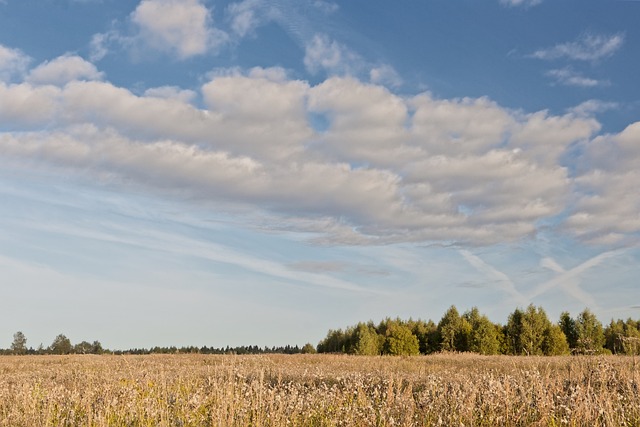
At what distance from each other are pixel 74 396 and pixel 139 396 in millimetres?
1448

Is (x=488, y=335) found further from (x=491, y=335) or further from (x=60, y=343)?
(x=60, y=343)

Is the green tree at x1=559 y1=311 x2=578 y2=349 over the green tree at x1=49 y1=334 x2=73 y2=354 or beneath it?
over

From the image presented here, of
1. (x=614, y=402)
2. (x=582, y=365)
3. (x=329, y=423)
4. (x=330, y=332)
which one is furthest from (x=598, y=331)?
(x=329, y=423)

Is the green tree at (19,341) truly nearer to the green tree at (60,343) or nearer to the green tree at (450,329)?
the green tree at (60,343)

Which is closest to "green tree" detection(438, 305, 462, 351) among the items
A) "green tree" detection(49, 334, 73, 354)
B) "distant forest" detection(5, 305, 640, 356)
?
"distant forest" detection(5, 305, 640, 356)

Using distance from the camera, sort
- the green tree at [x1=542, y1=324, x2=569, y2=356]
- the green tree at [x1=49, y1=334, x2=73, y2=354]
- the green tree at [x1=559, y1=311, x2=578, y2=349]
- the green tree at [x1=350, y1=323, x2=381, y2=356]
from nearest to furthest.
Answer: the green tree at [x1=542, y1=324, x2=569, y2=356]
the green tree at [x1=350, y1=323, x2=381, y2=356]
the green tree at [x1=559, y1=311, x2=578, y2=349]
the green tree at [x1=49, y1=334, x2=73, y2=354]

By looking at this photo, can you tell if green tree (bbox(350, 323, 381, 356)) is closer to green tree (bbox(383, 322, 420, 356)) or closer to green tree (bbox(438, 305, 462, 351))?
green tree (bbox(383, 322, 420, 356))

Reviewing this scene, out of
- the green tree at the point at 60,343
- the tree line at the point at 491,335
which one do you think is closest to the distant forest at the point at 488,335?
the tree line at the point at 491,335

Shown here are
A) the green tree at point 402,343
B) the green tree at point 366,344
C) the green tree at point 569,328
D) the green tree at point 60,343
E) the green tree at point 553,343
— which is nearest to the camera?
the green tree at point 553,343

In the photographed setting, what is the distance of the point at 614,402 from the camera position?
8812mm

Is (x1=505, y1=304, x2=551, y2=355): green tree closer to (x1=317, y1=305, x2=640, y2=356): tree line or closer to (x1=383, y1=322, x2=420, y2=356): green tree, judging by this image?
(x1=317, y1=305, x2=640, y2=356): tree line

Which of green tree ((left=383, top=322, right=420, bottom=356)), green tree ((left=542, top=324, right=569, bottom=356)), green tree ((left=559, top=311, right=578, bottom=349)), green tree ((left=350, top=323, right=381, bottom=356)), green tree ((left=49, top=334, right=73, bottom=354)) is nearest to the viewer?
green tree ((left=542, top=324, right=569, bottom=356))

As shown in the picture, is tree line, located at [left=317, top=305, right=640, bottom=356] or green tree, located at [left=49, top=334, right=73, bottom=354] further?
green tree, located at [left=49, top=334, right=73, bottom=354]

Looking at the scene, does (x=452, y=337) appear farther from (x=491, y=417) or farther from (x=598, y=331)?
(x=491, y=417)
